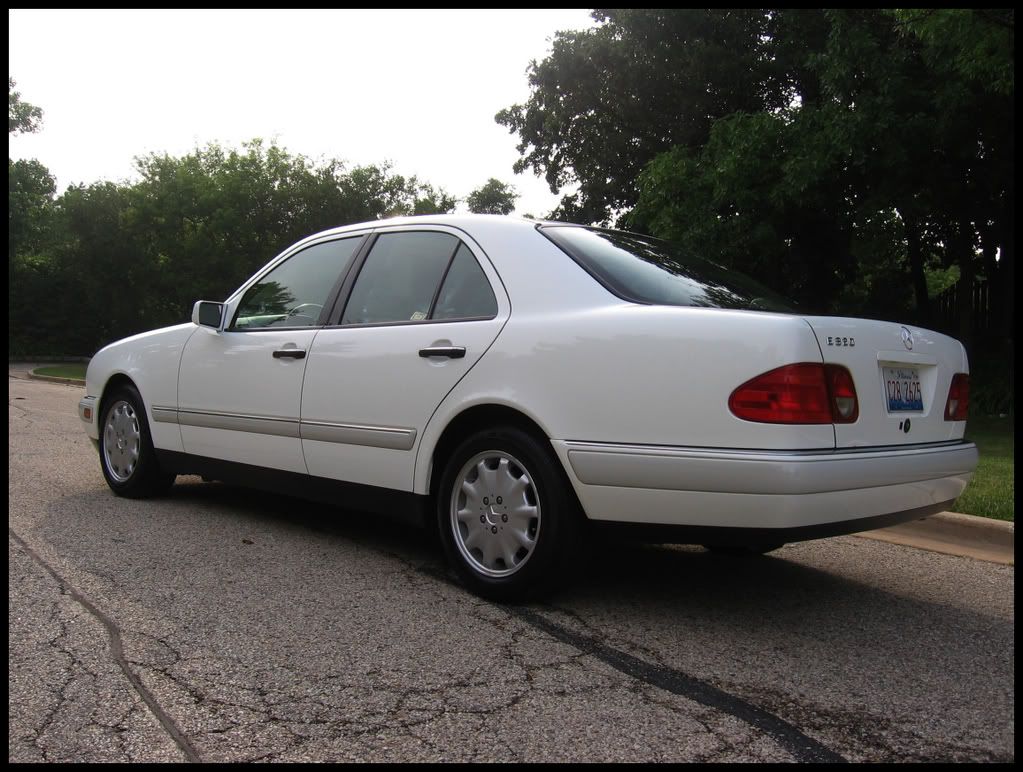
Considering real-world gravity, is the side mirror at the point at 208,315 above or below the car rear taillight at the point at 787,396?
above

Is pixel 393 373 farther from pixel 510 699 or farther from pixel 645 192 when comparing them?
pixel 645 192

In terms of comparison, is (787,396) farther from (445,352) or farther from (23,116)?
(23,116)

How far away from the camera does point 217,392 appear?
5.27 metres

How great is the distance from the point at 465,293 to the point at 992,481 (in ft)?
15.2

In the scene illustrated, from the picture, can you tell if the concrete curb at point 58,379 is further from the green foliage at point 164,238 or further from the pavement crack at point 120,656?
the pavement crack at point 120,656

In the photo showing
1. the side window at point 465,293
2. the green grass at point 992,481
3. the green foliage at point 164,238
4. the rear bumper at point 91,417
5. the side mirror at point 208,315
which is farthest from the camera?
the green foliage at point 164,238

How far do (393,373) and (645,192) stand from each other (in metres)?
15.1

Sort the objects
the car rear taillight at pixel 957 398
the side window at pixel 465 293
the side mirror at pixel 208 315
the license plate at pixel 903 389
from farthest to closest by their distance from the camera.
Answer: the side mirror at pixel 208 315, the side window at pixel 465 293, the car rear taillight at pixel 957 398, the license plate at pixel 903 389

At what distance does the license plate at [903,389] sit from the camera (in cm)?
354

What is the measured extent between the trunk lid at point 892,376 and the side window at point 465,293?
1382mm

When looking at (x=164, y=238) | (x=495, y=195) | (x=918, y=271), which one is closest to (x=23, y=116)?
(x=164, y=238)

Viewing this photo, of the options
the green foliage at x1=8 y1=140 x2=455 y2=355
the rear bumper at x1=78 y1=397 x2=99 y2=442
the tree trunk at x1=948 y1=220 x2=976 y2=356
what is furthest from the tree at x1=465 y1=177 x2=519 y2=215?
the rear bumper at x1=78 y1=397 x2=99 y2=442

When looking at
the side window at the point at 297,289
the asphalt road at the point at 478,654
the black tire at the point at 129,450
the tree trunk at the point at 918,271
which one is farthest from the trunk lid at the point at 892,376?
the tree trunk at the point at 918,271

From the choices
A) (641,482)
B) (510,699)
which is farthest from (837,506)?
(510,699)
